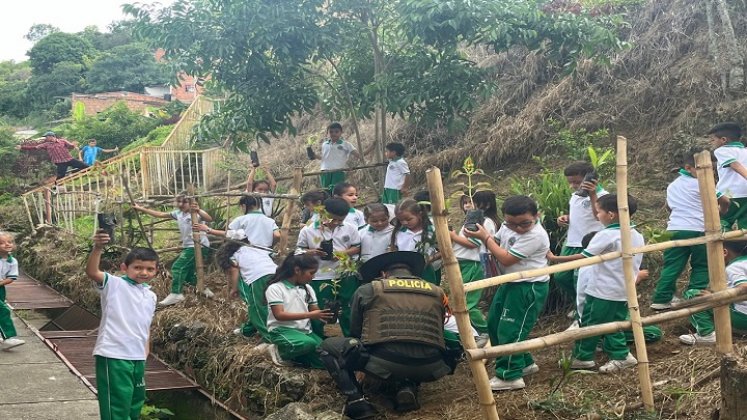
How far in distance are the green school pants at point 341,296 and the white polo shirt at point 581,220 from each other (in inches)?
71.1

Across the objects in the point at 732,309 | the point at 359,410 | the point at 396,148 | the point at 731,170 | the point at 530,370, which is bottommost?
the point at 359,410

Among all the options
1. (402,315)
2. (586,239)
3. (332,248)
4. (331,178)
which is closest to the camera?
(402,315)

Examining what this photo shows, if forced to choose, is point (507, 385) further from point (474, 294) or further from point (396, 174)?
point (396, 174)

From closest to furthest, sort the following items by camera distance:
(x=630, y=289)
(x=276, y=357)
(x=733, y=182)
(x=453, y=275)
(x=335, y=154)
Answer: (x=453, y=275) → (x=630, y=289) → (x=733, y=182) → (x=276, y=357) → (x=335, y=154)

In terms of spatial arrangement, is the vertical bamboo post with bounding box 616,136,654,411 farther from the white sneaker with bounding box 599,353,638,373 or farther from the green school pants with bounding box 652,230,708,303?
the green school pants with bounding box 652,230,708,303

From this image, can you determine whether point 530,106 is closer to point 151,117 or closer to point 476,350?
point 476,350

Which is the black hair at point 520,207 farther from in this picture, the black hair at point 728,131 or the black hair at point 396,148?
the black hair at point 396,148

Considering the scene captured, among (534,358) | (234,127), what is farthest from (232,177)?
(534,358)

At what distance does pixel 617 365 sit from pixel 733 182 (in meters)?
1.90

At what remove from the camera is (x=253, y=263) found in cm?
689

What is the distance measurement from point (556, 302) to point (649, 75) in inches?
193

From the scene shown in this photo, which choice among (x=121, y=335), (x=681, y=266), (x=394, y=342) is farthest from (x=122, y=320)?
(x=681, y=266)

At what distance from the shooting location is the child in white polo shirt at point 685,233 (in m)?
5.85

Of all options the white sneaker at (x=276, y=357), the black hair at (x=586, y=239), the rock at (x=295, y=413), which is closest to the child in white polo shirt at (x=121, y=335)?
the rock at (x=295, y=413)
